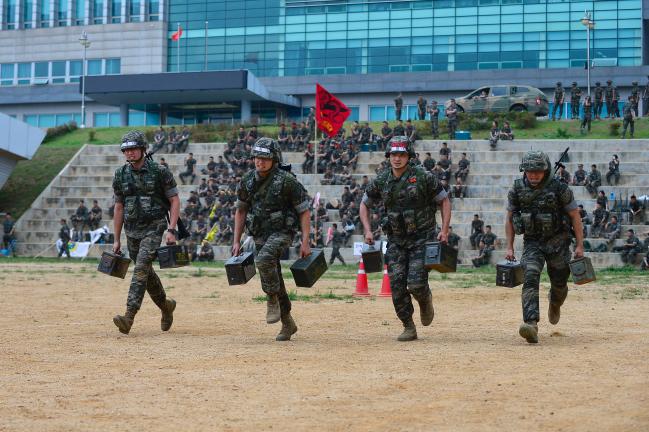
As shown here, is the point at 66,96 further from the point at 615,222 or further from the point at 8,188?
the point at 615,222

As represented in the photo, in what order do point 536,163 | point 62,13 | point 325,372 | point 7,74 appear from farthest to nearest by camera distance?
point 7,74
point 62,13
point 536,163
point 325,372

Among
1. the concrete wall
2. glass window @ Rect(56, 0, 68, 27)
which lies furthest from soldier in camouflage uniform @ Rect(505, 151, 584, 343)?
glass window @ Rect(56, 0, 68, 27)

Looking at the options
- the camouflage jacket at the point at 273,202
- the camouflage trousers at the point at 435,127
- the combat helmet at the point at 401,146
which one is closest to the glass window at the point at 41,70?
the camouflage trousers at the point at 435,127

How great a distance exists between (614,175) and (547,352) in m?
26.0

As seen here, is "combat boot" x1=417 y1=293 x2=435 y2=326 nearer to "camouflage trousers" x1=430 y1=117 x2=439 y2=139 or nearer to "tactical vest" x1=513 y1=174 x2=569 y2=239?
"tactical vest" x1=513 y1=174 x2=569 y2=239

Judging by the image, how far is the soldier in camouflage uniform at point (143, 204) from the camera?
428 inches

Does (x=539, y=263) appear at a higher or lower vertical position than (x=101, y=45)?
lower

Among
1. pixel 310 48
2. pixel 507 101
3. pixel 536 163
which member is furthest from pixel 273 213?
pixel 310 48

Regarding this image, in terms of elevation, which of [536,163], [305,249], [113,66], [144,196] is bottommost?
[305,249]

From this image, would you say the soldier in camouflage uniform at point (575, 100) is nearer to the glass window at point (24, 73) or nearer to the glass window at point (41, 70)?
the glass window at point (41, 70)

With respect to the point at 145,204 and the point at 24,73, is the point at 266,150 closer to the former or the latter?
the point at 145,204

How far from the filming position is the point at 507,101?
1779 inches

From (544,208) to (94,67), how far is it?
68.5 metres

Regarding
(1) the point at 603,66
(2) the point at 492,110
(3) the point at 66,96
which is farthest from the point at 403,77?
(3) the point at 66,96
